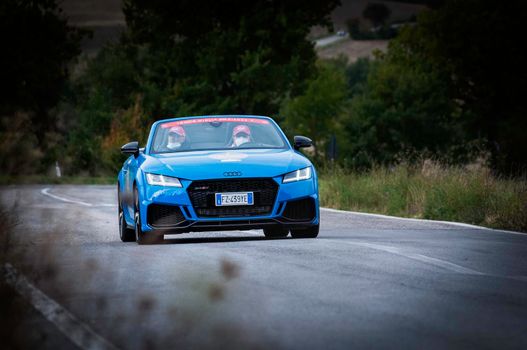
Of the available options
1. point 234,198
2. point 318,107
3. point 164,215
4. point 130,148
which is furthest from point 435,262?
point 318,107

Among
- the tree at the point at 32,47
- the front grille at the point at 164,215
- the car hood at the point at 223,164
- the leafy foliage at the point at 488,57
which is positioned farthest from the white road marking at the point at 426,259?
the leafy foliage at the point at 488,57

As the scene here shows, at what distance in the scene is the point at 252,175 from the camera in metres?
14.1

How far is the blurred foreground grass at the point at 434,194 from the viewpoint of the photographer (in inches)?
747

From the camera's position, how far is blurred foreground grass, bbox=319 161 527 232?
19.0m

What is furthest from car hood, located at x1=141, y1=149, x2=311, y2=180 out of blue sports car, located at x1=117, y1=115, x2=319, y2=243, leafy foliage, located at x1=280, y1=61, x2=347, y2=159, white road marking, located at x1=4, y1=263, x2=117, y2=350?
leafy foliage, located at x1=280, y1=61, x2=347, y2=159

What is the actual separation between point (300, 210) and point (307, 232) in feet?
2.49

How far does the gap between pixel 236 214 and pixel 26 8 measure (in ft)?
186

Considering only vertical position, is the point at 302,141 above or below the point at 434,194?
above

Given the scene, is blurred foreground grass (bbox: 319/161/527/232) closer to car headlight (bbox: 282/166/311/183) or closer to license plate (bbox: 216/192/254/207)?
car headlight (bbox: 282/166/311/183)

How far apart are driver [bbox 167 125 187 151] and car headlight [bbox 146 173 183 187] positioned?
108 cm

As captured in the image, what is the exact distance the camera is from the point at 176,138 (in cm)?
1555

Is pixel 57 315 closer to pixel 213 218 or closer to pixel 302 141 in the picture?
pixel 213 218

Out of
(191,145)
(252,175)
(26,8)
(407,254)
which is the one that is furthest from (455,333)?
(26,8)

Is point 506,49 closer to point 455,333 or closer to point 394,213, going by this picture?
point 394,213
